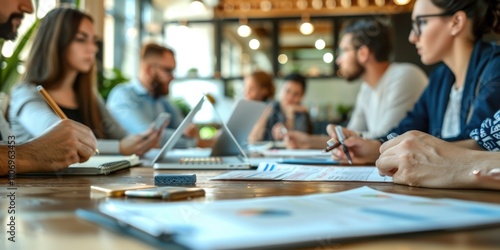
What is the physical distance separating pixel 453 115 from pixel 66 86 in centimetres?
158

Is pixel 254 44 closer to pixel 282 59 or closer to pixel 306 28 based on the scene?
pixel 282 59

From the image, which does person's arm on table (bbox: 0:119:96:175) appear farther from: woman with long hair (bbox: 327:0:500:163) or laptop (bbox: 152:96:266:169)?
woman with long hair (bbox: 327:0:500:163)

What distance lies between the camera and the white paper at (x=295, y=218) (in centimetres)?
43

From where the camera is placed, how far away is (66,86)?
2.39 m

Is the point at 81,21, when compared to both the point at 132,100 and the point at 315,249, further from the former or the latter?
the point at 315,249

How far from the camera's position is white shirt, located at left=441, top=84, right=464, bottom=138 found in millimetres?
1905

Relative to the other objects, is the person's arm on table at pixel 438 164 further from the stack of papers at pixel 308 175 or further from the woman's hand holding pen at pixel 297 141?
the woman's hand holding pen at pixel 297 141

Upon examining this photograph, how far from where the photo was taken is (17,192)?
0.88 metres

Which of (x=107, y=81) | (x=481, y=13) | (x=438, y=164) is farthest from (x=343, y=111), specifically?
(x=438, y=164)

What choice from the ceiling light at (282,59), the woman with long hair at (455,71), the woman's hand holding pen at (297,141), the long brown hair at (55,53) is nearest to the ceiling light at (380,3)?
the ceiling light at (282,59)

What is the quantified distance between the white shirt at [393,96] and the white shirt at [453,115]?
81 cm

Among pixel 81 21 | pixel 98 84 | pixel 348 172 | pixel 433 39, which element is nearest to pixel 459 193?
pixel 348 172

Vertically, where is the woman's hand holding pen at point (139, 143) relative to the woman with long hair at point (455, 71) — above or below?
below

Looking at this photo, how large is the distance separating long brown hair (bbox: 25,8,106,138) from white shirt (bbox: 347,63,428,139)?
1412 millimetres
